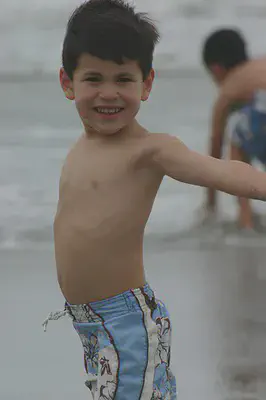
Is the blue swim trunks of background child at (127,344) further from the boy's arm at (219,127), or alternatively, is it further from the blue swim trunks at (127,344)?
the boy's arm at (219,127)

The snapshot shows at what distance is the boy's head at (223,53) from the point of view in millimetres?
6090

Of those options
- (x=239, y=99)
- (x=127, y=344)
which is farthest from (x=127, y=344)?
(x=239, y=99)

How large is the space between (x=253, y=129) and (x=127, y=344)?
148 inches

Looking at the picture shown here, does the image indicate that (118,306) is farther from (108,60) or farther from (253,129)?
(253,129)

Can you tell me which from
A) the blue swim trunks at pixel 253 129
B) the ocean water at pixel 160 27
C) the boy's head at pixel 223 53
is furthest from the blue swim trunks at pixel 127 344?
the ocean water at pixel 160 27

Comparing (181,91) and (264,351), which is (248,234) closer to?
(264,351)

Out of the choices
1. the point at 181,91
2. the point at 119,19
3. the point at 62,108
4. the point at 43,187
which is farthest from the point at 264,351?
the point at 181,91

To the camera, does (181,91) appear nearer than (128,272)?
No

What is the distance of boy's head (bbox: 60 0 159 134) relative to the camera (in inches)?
96.3

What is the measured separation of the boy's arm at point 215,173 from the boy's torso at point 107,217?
0.08m

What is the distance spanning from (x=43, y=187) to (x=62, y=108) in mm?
4937

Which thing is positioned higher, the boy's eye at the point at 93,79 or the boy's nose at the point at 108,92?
the boy's eye at the point at 93,79

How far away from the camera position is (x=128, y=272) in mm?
2539

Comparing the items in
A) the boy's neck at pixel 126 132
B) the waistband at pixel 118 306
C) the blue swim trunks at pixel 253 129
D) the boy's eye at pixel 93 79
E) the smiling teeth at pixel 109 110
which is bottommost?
the waistband at pixel 118 306
